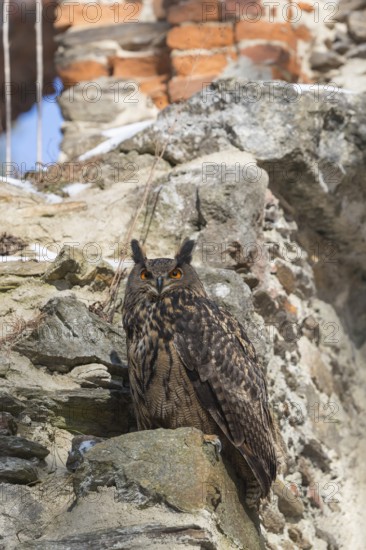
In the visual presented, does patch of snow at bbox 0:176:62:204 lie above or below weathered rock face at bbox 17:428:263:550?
above

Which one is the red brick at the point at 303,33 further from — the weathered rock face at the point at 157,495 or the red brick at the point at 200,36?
the weathered rock face at the point at 157,495

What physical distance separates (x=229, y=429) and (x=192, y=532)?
2.33 feet

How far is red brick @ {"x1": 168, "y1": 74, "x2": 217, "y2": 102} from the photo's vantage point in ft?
24.5

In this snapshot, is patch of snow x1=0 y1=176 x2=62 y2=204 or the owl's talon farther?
patch of snow x1=0 y1=176 x2=62 y2=204

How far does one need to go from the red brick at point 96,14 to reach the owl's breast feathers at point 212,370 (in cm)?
422

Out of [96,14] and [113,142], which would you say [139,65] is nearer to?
[96,14]

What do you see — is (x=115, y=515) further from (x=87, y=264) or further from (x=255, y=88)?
(x=255, y=88)

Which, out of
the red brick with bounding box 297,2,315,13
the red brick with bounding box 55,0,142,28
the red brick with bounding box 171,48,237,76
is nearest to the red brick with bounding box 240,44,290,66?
the red brick with bounding box 171,48,237,76

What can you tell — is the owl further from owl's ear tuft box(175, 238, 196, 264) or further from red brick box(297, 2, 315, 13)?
red brick box(297, 2, 315, 13)

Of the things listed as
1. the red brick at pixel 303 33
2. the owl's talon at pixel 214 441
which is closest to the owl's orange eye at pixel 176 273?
the owl's talon at pixel 214 441

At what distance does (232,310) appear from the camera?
16.5 ft

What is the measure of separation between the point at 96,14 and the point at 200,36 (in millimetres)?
1027

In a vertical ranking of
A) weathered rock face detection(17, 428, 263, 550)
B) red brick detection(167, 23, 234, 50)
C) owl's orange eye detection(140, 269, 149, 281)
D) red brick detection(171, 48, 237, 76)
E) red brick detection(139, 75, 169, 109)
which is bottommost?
weathered rock face detection(17, 428, 263, 550)

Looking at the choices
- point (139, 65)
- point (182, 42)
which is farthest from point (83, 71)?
point (182, 42)
